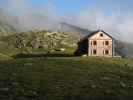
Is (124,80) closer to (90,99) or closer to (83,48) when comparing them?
(90,99)

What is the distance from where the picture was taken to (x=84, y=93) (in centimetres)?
4228

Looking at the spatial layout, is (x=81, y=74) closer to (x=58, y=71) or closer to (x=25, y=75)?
(x=58, y=71)

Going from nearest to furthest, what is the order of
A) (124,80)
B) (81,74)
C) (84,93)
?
(84,93), (124,80), (81,74)

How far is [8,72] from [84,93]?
58.6 feet

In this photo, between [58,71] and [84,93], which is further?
[58,71]

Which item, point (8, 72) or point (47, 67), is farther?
point (47, 67)

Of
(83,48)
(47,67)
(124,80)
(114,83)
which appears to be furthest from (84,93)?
(83,48)

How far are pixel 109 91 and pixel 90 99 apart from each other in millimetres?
5567

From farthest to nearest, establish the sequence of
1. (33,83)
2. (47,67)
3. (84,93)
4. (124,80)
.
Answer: (47,67), (124,80), (33,83), (84,93)

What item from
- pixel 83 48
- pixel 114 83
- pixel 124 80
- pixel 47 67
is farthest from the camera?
pixel 83 48

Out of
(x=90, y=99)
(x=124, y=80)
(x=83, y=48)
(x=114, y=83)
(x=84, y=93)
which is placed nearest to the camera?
(x=90, y=99)

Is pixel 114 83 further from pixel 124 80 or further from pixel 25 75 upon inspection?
pixel 25 75

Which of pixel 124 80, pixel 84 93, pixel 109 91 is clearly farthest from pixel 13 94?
pixel 124 80

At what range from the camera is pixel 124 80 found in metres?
54.5
